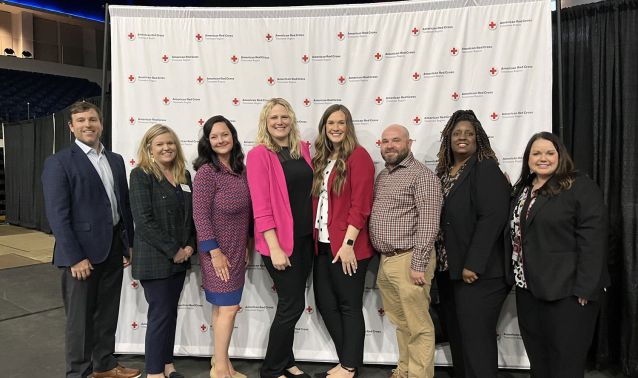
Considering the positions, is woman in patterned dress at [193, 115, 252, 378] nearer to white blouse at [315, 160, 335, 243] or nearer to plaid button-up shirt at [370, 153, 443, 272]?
white blouse at [315, 160, 335, 243]

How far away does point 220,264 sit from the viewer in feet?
7.74

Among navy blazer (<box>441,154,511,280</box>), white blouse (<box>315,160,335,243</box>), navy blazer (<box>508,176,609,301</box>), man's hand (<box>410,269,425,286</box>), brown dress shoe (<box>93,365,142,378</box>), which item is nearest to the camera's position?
navy blazer (<box>508,176,609,301</box>)

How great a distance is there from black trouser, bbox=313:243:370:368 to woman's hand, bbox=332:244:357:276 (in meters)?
0.03

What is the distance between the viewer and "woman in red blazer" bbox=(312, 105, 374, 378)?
2.33m

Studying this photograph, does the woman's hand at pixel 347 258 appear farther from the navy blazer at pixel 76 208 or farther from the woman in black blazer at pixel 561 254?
the navy blazer at pixel 76 208

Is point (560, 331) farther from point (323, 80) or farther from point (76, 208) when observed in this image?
point (76, 208)

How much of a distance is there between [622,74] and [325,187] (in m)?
1.84

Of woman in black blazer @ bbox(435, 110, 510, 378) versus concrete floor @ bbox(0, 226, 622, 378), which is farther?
concrete floor @ bbox(0, 226, 622, 378)

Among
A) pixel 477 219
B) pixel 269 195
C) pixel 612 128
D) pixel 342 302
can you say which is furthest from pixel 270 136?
pixel 612 128

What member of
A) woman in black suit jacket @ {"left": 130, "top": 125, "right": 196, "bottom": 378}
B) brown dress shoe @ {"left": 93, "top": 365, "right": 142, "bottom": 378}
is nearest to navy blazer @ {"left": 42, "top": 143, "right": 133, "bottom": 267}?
woman in black suit jacket @ {"left": 130, "top": 125, "right": 196, "bottom": 378}

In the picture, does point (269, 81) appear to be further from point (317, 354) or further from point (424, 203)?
point (317, 354)

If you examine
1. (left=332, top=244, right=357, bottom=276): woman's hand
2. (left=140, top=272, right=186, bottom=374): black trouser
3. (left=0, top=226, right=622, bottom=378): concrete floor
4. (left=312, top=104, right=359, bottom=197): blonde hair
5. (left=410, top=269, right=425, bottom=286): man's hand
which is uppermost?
(left=312, top=104, right=359, bottom=197): blonde hair

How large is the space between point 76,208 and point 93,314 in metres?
0.61

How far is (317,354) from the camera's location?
2.89m
